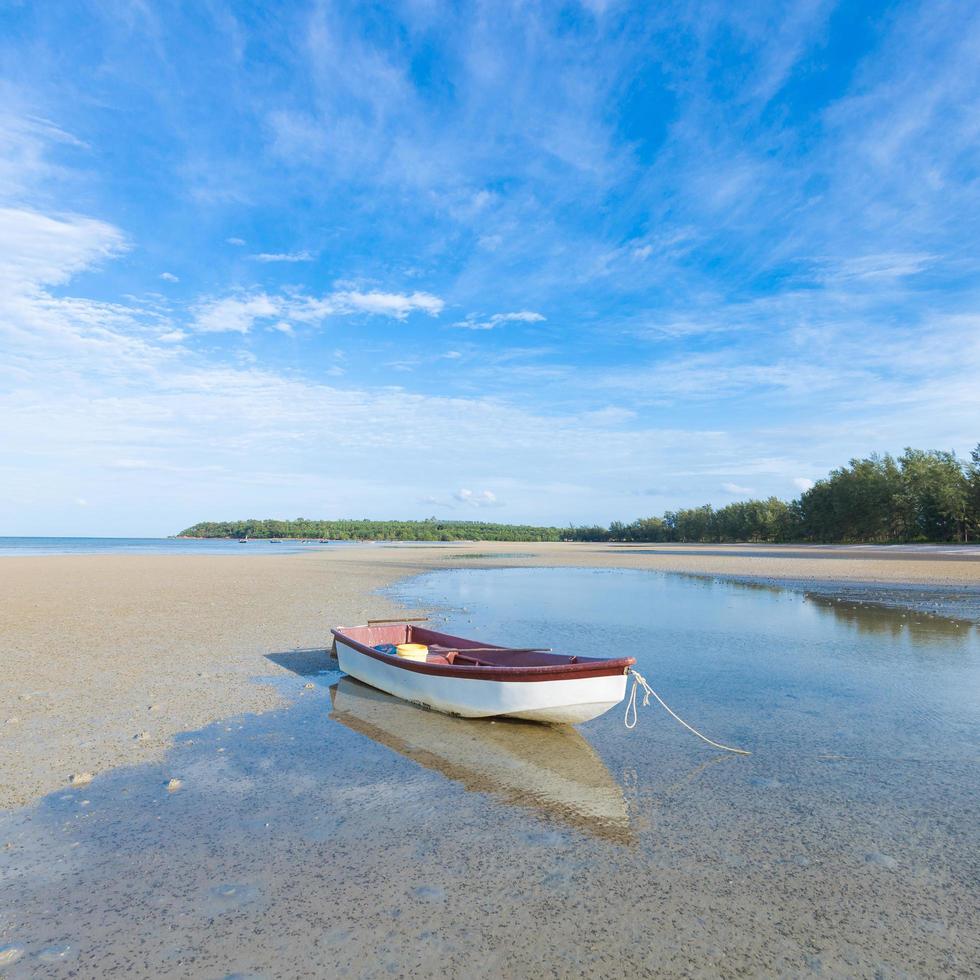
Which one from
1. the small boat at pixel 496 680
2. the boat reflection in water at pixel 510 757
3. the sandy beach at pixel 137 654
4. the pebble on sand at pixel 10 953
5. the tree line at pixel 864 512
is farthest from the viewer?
the tree line at pixel 864 512

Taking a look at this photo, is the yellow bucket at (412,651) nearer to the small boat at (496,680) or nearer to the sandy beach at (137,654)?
the small boat at (496,680)

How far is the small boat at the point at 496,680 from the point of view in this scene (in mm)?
7973

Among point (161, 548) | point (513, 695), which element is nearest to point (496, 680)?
point (513, 695)

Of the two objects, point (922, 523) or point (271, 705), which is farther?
point (922, 523)

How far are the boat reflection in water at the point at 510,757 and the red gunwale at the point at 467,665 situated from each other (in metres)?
0.74

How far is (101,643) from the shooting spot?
13922 millimetres

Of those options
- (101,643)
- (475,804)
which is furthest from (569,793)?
(101,643)

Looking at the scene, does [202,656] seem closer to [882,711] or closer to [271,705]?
[271,705]

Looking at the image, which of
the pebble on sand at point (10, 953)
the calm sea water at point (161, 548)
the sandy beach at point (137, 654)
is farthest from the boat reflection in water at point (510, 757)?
the calm sea water at point (161, 548)

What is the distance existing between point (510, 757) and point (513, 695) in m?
0.83

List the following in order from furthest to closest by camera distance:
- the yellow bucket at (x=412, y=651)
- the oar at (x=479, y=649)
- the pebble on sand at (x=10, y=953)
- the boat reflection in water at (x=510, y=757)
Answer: the yellow bucket at (x=412, y=651) → the oar at (x=479, y=649) → the boat reflection in water at (x=510, y=757) → the pebble on sand at (x=10, y=953)

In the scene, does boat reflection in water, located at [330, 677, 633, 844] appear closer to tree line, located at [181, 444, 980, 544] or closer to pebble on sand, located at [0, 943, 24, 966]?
pebble on sand, located at [0, 943, 24, 966]

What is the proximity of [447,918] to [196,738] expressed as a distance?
5.06 metres

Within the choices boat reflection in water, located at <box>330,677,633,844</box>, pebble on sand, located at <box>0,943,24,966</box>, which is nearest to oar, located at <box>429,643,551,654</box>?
boat reflection in water, located at <box>330,677,633,844</box>
